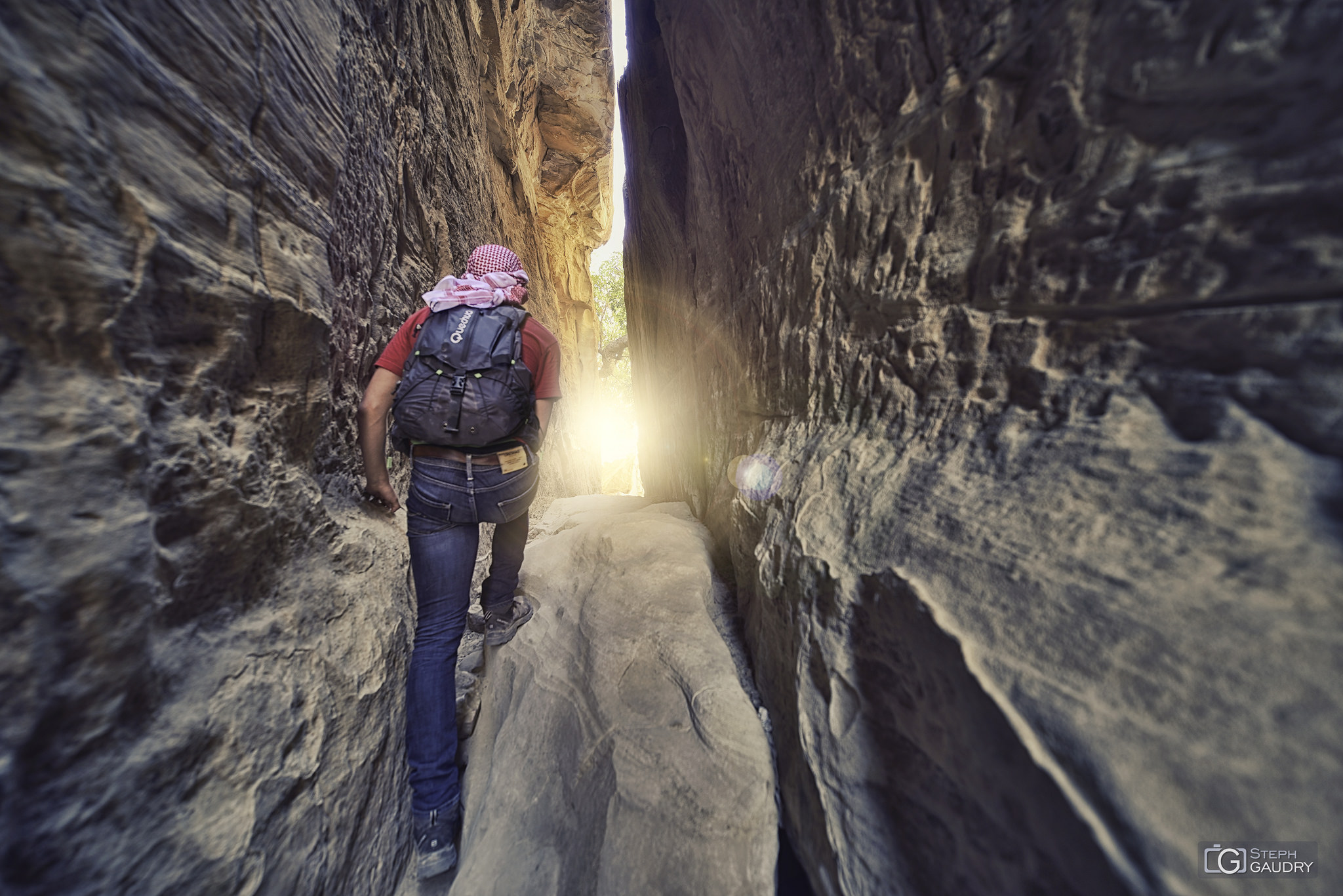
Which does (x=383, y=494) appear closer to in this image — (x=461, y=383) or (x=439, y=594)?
(x=439, y=594)

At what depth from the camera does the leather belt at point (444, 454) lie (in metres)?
1.64

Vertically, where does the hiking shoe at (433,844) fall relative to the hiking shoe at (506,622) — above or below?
below

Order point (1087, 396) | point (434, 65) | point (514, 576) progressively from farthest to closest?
point (434, 65) → point (514, 576) → point (1087, 396)

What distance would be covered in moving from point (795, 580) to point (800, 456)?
48 centimetres

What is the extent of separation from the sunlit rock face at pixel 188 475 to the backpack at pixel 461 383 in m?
0.30

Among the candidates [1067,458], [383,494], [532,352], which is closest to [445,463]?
[383,494]

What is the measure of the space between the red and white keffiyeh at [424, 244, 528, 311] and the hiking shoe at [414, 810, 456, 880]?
186cm

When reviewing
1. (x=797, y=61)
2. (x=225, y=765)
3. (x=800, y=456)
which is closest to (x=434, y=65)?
(x=797, y=61)

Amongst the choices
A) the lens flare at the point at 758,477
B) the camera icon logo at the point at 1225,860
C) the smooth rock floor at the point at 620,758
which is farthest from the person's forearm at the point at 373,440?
the camera icon logo at the point at 1225,860

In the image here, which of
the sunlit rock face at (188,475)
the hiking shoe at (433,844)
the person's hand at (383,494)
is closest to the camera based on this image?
the sunlit rock face at (188,475)

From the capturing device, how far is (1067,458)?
2.78ft

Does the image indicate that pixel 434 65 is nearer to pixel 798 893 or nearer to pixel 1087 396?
pixel 1087 396

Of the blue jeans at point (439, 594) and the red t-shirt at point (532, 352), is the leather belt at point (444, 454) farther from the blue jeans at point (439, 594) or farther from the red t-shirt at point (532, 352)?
the red t-shirt at point (532, 352)

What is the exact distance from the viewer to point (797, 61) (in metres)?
1.75
